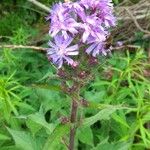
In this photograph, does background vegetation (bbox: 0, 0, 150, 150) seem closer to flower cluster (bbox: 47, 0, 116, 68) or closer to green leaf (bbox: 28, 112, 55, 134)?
green leaf (bbox: 28, 112, 55, 134)

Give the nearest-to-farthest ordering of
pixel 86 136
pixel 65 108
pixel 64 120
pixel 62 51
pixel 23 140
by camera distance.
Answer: pixel 62 51 < pixel 64 120 < pixel 23 140 < pixel 86 136 < pixel 65 108

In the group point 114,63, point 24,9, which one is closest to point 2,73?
point 114,63

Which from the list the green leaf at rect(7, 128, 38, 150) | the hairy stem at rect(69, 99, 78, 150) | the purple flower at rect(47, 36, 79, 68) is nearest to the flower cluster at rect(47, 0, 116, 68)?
the purple flower at rect(47, 36, 79, 68)

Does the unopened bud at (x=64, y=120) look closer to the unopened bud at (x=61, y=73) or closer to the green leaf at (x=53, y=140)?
the green leaf at (x=53, y=140)

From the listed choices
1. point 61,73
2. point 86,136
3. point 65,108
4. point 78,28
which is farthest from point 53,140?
point 65,108

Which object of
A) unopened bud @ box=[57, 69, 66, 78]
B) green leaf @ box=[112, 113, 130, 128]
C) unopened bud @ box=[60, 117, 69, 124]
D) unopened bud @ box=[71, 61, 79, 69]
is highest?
unopened bud @ box=[71, 61, 79, 69]

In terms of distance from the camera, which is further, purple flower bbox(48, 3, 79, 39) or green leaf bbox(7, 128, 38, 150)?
green leaf bbox(7, 128, 38, 150)

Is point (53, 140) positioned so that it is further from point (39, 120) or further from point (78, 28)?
point (78, 28)
